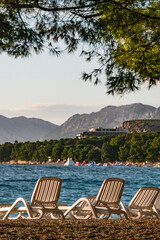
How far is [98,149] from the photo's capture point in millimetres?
142625

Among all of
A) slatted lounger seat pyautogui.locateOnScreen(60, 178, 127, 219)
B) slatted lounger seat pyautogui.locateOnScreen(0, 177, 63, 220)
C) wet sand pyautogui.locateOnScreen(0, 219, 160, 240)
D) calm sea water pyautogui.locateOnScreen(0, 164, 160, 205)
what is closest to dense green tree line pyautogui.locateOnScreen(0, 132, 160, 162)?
calm sea water pyautogui.locateOnScreen(0, 164, 160, 205)

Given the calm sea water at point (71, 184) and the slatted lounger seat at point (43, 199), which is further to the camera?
the calm sea water at point (71, 184)

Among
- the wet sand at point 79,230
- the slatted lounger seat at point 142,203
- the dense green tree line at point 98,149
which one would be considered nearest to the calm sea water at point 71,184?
the slatted lounger seat at point 142,203

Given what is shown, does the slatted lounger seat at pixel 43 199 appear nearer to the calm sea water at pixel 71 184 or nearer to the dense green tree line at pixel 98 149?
the calm sea water at pixel 71 184

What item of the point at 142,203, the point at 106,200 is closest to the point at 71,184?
the point at 142,203

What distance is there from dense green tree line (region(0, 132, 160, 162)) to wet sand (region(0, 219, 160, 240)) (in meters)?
121

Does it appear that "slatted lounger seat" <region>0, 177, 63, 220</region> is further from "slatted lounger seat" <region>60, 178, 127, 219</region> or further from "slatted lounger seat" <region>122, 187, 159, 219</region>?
"slatted lounger seat" <region>122, 187, 159, 219</region>

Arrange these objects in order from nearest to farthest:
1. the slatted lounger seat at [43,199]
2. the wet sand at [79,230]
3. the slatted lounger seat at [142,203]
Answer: the wet sand at [79,230], the slatted lounger seat at [43,199], the slatted lounger seat at [142,203]

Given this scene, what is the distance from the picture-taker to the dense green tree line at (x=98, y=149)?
425ft

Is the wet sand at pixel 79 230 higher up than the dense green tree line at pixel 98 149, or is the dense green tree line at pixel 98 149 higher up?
the wet sand at pixel 79 230

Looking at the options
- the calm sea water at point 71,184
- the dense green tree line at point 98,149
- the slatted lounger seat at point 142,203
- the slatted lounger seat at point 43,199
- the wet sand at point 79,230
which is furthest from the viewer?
the dense green tree line at point 98,149

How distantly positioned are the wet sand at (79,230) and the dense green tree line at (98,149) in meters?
121

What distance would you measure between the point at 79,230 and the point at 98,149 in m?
137

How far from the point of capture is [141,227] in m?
5.99
